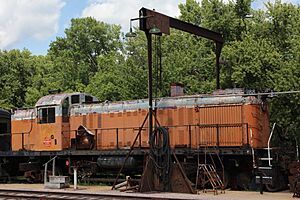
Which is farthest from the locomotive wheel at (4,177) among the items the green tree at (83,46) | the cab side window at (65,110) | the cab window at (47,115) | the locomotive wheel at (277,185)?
the green tree at (83,46)

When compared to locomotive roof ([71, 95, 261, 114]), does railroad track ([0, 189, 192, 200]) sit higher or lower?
lower

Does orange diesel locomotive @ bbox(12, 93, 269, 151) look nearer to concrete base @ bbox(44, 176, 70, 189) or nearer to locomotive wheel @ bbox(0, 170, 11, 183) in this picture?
locomotive wheel @ bbox(0, 170, 11, 183)

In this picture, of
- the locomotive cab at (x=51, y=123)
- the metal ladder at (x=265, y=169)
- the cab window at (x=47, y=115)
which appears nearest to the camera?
the metal ladder at (x=265, y=169)

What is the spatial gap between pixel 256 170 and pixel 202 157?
2317 mm

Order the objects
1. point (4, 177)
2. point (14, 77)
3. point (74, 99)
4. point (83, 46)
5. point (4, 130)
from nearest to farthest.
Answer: point (74, 99) → point (4, 177) → point (4, 130) → point (14, 77) → point (83, 46)

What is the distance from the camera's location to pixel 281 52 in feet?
86.1

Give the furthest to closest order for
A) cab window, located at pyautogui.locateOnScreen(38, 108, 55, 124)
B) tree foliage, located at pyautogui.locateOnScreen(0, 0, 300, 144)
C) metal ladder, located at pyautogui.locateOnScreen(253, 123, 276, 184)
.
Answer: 1. tree foliage, located at pyautogui.locateOnScreen(0, 0, 300, 144)
2. cab window, located at pyautogui.locateOnScreen(38, 108, 55, 124)
3. metal ladder, located at pyautogui.locateOnScreen(253, 123, 276, 184)

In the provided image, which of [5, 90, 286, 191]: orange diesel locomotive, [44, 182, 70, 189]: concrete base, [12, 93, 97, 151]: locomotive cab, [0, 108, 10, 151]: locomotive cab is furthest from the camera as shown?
[0, 108, 10, 151]: locomotive cab

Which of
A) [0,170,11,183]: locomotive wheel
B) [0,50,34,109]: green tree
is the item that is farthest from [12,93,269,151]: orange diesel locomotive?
[0,50,34,109]: green tree

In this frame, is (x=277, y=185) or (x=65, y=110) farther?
(x=65, y=110)

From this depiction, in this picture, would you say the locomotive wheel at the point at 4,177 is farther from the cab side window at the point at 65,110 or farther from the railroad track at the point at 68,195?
the railroad track at the point at 68,195

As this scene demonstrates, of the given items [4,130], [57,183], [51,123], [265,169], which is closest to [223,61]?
[51,123]

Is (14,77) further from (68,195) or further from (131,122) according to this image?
(68,195)

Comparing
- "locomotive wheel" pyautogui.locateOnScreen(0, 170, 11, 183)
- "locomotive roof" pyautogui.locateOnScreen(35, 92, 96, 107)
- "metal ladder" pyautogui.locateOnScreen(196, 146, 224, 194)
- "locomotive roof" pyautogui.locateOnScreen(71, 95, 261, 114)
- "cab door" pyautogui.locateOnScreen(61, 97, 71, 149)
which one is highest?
"locomotive roof" pyautogui.locateOnScreen(35, 92, 96, 107)
